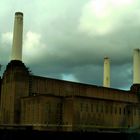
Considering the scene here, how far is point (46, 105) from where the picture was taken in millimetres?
63844

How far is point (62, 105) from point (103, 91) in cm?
1729

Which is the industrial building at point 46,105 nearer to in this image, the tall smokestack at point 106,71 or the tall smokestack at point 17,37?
the tall smokestack at point 17,37

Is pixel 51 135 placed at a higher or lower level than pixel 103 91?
lower

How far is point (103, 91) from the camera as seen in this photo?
8175 centimetres

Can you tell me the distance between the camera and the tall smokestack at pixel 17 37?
2628 inches

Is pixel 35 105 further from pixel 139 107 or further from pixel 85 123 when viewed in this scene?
pixel 139 107

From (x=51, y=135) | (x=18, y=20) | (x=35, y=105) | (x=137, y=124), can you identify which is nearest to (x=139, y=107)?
(x=137, y=124)

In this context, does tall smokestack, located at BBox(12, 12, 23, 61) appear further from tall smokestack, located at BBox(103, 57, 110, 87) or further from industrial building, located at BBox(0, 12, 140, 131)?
tall smokestack, located at BBox(103, 57, 110, 87)

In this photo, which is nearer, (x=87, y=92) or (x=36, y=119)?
(x=36, y=119)

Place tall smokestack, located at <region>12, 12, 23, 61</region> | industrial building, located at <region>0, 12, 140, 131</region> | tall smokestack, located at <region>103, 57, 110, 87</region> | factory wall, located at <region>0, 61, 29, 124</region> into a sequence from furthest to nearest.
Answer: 1. tall smokestack, located at <region>103, 57, 110, 87</region>
2. factory wall, located at <region>0, 61, 29, 124</region>
3. tall smokestack, located at <region>12, 12, 23, 61</region>
4. industrial building, located at <region>0, 12, 140, 131</region>

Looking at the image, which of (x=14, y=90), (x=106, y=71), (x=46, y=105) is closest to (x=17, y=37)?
(x=14, y=90)

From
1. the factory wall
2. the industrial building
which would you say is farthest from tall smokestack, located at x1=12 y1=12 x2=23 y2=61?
the factory wall

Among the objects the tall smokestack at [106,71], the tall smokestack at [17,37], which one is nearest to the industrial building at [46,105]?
the tall smokestack at [17,37]

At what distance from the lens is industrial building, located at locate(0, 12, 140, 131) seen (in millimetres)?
64375
